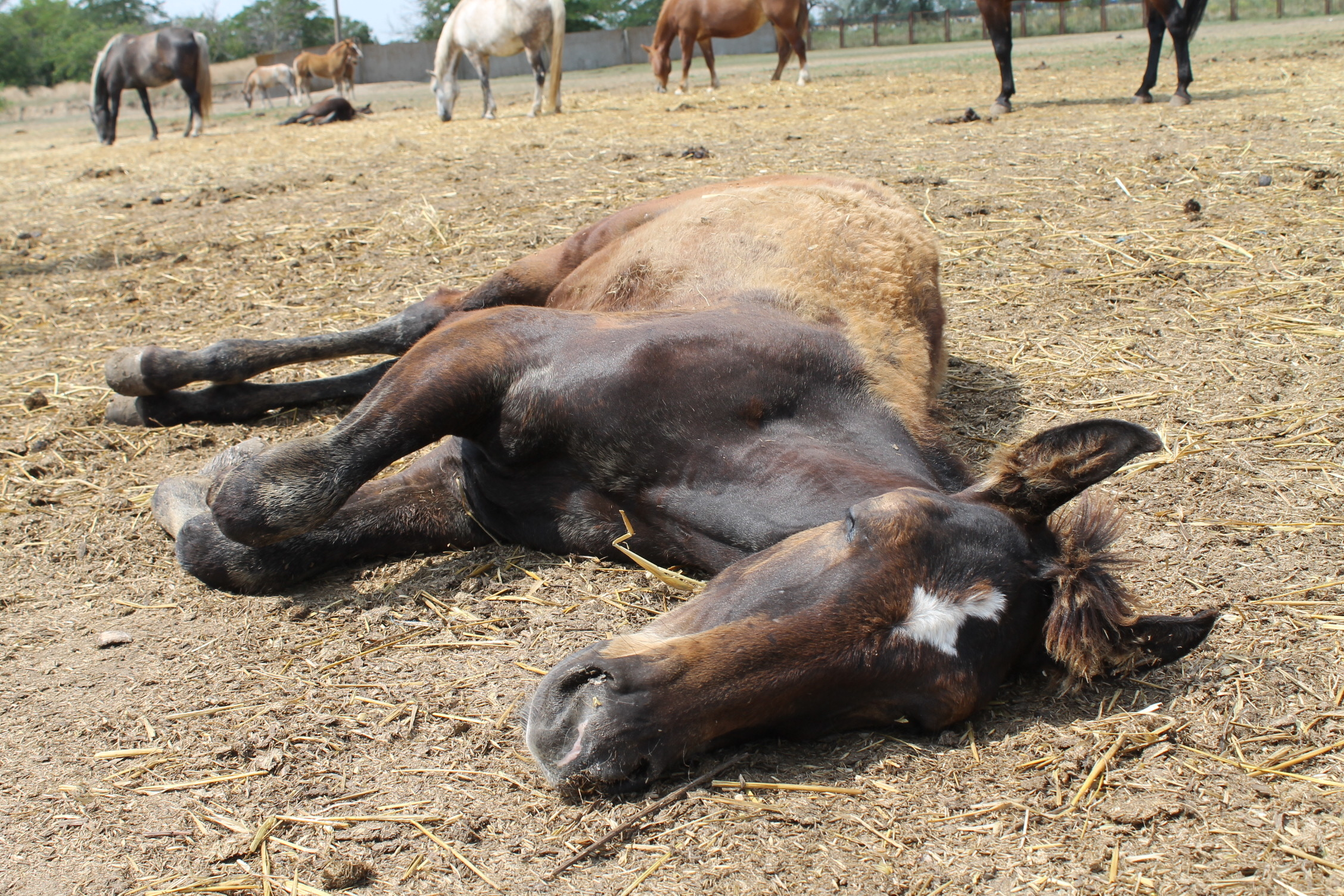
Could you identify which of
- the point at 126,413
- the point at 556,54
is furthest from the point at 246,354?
the point at 556,54

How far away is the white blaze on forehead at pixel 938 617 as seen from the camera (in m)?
1.87

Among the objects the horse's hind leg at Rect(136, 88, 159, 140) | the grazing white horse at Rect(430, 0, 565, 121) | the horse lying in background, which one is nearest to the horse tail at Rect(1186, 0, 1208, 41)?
the grazing white horse at Rect(430, 0, 565, 121)

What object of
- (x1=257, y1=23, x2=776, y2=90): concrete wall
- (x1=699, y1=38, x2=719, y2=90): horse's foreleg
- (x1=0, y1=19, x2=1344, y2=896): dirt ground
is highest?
(x1=257, y1=23, x2=776, y2=90): concrete wall

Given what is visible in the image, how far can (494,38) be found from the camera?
670 inches

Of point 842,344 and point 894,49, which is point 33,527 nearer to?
point 842,344

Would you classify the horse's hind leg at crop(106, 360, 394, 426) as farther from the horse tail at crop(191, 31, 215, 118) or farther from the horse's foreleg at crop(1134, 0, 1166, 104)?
the horse tail at crop(191, 31, 215, 118)

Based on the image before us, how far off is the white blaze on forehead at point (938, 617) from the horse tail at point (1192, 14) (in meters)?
10.4

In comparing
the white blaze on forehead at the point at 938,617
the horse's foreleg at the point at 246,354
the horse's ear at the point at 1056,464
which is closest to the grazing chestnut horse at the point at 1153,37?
the horse's foreleg at the point at 246,354

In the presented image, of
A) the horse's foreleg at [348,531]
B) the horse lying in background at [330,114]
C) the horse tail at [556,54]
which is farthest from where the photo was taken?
the horse lying in background at [330,114]

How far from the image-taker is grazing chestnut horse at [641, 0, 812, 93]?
66.7 feet

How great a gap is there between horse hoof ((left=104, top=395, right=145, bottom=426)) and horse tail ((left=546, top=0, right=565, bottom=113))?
12.1 m

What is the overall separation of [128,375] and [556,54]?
13.3 metres

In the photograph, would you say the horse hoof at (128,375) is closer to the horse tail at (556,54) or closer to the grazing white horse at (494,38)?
Answer: the horse tail at (556,54)

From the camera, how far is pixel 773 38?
4425 centimetres
